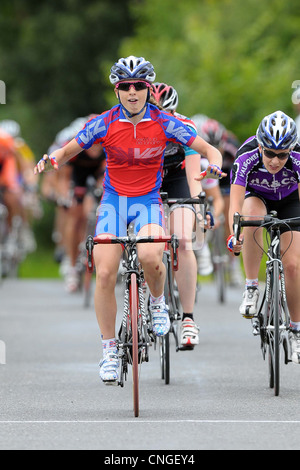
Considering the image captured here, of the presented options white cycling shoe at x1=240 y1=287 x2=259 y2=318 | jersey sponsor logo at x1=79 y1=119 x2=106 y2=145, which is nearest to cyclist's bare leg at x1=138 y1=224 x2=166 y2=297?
jersey sponsor logo at x1=79 y1=119 x2=106 y2=145

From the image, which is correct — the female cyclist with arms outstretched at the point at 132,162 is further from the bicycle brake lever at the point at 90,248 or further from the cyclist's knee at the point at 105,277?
the bicycle brake lever at the point at 90,248

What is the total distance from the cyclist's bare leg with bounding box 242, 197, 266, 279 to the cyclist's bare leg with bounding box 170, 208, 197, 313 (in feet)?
2.26

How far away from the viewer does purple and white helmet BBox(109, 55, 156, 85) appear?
9.30 metres

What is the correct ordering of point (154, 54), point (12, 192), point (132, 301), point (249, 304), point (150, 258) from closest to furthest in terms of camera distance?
point (132, 301)
point (150, 258)
point (249, 304)
point (12, 192)
point (154, 54)

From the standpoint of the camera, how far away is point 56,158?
364 inches

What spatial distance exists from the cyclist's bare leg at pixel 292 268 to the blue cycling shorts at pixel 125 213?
3.20 feet

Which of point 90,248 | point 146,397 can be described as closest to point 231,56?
point 146,397

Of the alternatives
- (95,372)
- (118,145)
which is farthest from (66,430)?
(95,372)

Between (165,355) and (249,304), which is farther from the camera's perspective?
(165,355)

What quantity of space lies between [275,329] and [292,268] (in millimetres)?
605

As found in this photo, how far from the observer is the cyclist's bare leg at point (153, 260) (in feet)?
29.7

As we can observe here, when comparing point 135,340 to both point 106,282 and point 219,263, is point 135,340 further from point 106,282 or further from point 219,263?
point 219,263

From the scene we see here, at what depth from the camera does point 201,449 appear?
7.23 m
